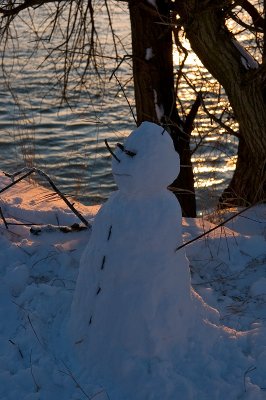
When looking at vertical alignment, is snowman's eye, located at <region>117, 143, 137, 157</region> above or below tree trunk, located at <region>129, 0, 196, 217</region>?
below

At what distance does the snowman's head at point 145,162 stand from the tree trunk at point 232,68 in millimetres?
2919

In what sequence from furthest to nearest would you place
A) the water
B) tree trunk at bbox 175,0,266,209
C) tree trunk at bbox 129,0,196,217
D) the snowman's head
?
the water
tree trunk at bbox 129,0,196,217
tree trunk at bbox 175,0,266,209
the snowman's head

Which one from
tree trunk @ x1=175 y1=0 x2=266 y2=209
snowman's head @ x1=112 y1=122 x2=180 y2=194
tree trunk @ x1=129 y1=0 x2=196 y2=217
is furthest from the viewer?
tree trunk @ x1=129 y1=0 x2=196 y2=217

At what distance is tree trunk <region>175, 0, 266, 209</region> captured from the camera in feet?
20.2

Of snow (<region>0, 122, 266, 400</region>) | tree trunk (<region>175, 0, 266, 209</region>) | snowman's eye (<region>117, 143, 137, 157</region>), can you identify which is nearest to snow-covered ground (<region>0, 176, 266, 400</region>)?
snow (<region>0, 122, 266, 400</region>)

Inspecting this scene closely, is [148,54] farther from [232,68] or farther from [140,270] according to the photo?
[140,270]

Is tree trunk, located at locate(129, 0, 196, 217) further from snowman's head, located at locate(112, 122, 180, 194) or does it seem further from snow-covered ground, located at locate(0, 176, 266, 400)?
snowman's head, located at locate(112, 122, 180, 194)

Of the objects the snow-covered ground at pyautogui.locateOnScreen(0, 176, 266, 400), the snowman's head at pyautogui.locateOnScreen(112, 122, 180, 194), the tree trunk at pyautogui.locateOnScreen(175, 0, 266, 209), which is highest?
the tree trunk at pyautogui.locateOnScreen(175, 0, 266, 209)

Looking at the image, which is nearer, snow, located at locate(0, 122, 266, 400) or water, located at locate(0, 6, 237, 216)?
snow, located at locate(0, 122, 266, 400)

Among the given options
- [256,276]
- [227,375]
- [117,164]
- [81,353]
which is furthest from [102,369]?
[256,276]

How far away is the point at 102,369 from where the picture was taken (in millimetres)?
3262

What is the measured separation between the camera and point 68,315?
373cm

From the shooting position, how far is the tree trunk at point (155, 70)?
674 centimetres

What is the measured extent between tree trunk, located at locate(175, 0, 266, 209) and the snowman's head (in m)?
2.92
